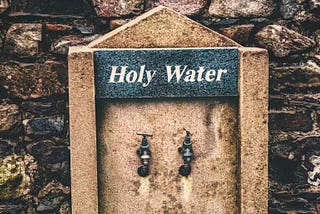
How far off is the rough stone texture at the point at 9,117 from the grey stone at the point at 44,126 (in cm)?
5

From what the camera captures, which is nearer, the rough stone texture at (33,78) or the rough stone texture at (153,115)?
the rough stone texture at (153,115)

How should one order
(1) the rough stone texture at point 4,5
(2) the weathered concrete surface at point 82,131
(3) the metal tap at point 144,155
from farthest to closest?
(1) the rough stone texture at point 4,5, (3) the metal tap at point 144,155, (2) the weathered concrete surface at point 82,131

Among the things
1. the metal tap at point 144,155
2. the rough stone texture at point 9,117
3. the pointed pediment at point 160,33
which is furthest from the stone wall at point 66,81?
the metal tap at point 144,155

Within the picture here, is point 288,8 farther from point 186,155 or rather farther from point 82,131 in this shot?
point 82,131

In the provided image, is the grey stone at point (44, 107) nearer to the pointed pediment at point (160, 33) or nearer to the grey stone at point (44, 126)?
the grey stone at point (44, 126)

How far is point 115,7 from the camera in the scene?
297 centimetres

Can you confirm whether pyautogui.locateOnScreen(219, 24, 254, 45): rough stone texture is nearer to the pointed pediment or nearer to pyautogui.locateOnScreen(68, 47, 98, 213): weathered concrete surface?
the pointed pediment

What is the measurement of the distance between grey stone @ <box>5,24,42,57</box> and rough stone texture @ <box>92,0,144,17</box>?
34 cm

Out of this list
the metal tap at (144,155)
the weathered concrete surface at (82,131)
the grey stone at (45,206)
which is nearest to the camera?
the weathered concrete surface at (82,131)

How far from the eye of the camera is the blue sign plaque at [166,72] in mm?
2445

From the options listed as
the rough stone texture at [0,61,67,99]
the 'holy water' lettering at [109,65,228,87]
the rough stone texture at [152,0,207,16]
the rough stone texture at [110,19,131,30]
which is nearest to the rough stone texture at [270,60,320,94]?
the rough stone texture at [152,0,207,16]

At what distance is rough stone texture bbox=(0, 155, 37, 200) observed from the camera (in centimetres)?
297

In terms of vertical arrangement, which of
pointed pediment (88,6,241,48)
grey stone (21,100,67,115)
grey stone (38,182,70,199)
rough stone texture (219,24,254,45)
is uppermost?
rough stone texture (219,24,254,45)

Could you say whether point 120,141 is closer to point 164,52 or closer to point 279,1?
point 164,52
